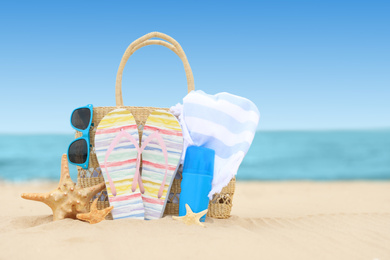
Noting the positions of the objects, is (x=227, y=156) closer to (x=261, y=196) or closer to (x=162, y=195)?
(x=162, y=195)

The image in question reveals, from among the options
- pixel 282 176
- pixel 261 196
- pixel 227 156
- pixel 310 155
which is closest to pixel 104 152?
pixel 227 156

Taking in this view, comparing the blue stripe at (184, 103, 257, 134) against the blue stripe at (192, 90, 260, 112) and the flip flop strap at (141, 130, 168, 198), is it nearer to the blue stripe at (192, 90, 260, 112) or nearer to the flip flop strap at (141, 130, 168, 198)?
the blue stripe at (192, 90, 260, 112)

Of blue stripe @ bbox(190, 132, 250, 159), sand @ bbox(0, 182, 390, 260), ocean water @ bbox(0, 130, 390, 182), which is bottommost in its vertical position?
ocean water @ bbox(0, 130, 390, 182)

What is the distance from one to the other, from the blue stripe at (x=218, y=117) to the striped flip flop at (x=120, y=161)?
1.40 ft

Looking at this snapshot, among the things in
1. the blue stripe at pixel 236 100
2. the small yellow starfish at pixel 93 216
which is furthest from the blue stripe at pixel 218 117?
the small yellow starfish at pixel 93 216

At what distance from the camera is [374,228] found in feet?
9.10

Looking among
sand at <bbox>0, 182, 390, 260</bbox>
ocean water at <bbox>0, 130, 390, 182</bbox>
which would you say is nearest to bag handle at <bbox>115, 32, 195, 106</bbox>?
sand at <bbox>0, 182, 390, 260</bbox>

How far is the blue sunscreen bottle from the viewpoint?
2494mm

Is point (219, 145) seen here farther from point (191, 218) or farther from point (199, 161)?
point (191, 218)

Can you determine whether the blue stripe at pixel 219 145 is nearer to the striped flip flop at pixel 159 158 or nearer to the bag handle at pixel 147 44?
the striped flip flop at pixel 159 158

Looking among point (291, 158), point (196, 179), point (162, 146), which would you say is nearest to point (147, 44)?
point (162, 146)

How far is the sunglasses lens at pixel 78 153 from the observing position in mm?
2637

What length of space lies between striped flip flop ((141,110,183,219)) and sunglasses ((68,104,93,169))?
422mm

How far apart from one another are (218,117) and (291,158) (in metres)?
11.7
